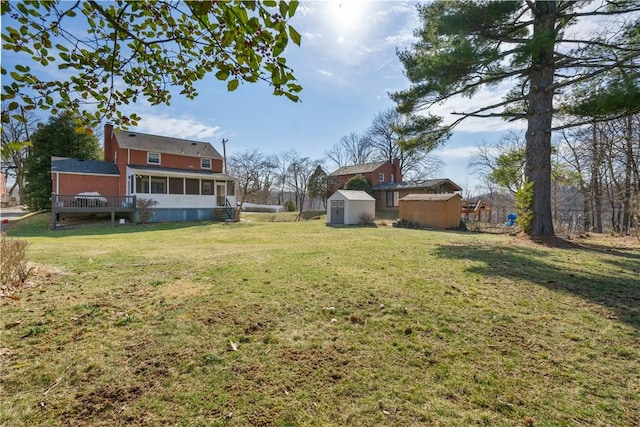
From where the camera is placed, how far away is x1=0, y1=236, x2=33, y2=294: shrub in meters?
4.09

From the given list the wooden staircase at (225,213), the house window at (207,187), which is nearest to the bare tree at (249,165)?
the house window at (207,187)

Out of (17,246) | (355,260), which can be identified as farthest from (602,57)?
(17,246)

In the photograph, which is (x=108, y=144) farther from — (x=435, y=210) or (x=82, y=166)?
(x=435, y=210)

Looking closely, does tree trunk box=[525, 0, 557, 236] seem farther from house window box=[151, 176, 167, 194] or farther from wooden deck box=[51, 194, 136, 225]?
house window box=[151, 176, 167, 194]

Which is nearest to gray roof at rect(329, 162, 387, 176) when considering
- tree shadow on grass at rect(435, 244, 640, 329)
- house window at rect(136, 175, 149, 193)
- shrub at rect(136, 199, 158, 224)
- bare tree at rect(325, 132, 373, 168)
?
bare tree at rect(325, 132, 373, 168)

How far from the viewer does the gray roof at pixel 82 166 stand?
65.0 feet

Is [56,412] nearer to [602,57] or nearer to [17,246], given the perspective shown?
[17,246]

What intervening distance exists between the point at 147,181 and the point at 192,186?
3093 mm

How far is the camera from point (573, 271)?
5.82 metres

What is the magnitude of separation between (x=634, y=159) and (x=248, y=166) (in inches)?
1192

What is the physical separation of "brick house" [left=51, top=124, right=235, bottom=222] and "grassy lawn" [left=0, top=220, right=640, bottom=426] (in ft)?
55.5

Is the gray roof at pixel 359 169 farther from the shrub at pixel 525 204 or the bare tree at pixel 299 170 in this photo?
the shrub at pixel 525 204

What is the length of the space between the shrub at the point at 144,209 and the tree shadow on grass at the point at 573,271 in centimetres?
1854

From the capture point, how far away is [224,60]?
2.11 metres
